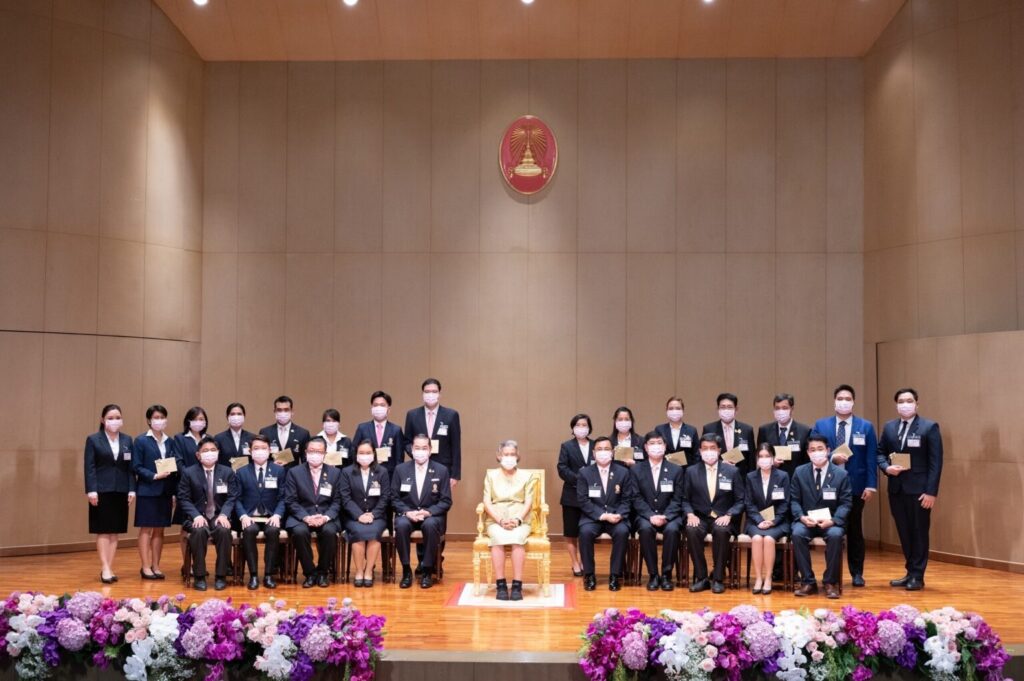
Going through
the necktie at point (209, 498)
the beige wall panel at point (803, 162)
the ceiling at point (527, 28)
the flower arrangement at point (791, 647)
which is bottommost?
the flower arrangement at point (791, 647)

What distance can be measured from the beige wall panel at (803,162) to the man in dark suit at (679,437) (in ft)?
9.15

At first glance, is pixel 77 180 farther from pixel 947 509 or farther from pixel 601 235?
pixel 947 509

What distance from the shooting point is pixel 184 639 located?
4.98 m

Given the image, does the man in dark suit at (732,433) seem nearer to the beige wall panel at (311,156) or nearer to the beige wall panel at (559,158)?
the beige wall panel at (559,158)

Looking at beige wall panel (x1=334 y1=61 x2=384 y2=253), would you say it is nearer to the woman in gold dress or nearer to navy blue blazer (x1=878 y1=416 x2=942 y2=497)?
the woman in gold dress

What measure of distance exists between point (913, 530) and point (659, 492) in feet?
6.47

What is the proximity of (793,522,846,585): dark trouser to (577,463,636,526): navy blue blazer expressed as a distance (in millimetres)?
1296

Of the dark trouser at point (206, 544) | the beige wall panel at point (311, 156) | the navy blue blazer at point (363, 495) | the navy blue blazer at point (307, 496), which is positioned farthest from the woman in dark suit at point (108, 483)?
the beige wall panel at point (311, 156)

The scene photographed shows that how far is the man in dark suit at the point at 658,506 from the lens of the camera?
312 inches

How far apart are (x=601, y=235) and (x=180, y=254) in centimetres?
437

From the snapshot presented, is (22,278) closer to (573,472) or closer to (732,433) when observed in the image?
(573,472)

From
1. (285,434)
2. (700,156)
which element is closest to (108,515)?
(285,434)

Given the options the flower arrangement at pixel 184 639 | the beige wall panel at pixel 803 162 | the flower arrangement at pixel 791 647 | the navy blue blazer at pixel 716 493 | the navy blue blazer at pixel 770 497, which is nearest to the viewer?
the flower arrangement at pixel 791 647

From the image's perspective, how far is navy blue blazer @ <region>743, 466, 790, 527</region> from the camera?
792 centimetres
